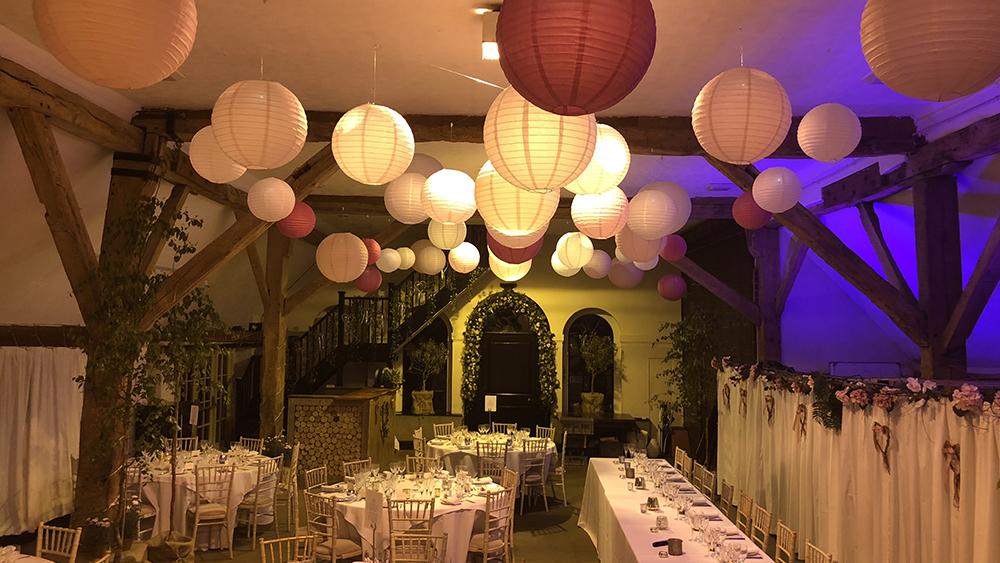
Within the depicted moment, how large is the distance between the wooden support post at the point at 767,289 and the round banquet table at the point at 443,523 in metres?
5.73

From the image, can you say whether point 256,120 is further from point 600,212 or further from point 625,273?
point 625,273

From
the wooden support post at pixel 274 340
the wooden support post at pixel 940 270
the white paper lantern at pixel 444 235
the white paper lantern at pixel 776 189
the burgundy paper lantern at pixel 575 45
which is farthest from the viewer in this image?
the wooden support post at pixel 274 340

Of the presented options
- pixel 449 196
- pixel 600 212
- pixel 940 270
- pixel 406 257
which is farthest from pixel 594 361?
pixel 449 196

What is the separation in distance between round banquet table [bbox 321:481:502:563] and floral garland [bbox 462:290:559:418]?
7.94 meters

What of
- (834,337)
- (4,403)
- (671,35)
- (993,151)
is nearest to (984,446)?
(993,151)

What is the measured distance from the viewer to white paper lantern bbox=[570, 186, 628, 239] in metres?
4.62

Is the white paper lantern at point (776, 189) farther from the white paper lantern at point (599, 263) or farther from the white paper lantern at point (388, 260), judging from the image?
the white paper lantern at point (388, 260)

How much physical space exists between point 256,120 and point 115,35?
1.46 m

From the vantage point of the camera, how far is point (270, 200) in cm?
607

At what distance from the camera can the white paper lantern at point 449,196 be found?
4.64m

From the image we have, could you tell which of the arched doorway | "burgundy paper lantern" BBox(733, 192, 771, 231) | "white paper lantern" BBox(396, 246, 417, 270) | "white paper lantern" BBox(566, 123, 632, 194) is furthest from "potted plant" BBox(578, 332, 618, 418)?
"white paper lantern" BBox(566, 123, 632, 194)

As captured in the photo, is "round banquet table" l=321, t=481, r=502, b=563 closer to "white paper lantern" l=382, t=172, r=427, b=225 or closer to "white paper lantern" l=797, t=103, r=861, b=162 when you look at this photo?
"white paper lantern" l=382, t=172, r=427, b=225

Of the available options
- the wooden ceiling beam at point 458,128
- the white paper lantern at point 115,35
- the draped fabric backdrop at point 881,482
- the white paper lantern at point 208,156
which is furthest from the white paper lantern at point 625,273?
the white paper lantern at point 115,35

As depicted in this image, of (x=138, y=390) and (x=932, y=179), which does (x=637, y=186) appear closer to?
(x=932, y=179)
